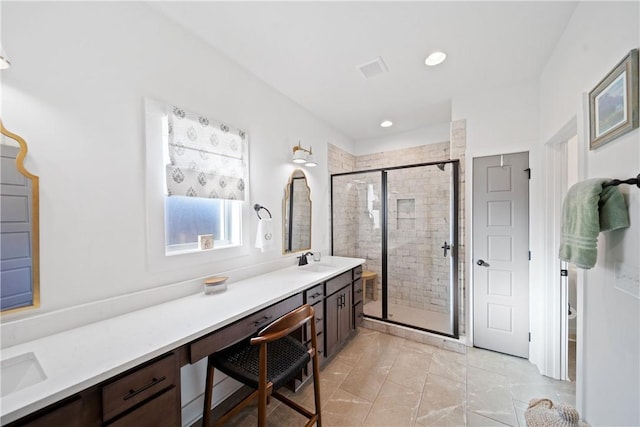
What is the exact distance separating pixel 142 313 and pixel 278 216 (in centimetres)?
139

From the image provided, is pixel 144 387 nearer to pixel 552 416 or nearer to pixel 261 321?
A: pixel 261 321

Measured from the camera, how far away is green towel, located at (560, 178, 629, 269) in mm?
1054

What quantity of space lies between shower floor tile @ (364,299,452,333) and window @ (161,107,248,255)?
2182 millimetres

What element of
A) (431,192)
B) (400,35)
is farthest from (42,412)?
(431,192)

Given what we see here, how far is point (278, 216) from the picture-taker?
249cm

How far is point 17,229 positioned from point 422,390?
110 inches

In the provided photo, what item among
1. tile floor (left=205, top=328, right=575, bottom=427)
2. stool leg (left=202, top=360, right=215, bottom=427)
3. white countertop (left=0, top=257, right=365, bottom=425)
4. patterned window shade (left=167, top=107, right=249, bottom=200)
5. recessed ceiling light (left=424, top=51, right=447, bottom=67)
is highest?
recessed ceiling light (left=424, top=51, right=447, bottom=67)

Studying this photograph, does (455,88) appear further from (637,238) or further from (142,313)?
(142,313)

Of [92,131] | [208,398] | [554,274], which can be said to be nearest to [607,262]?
[554,274]

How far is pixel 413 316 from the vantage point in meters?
3.12

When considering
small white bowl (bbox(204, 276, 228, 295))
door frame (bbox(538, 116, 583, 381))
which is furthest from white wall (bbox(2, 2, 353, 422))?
door frame (bbox(538, 116, 583, 381))

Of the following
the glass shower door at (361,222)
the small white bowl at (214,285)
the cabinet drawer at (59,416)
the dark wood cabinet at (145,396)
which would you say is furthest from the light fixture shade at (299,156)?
the cabinet drawer at (59,416)

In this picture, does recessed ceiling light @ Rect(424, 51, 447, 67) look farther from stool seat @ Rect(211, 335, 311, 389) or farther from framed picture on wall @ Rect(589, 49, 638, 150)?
stool seat @ Rect(211, 335, 311, 389)

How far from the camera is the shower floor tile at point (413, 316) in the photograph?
2.84 metres
